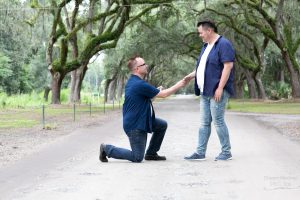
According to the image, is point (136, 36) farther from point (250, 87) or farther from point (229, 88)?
point (229, 88)

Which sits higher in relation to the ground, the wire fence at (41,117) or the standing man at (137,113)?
the standing man at (137,113)

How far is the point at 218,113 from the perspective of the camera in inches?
348

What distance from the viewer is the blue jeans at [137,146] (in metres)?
8.63

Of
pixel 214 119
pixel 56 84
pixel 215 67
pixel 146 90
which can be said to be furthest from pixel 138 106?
pixel 56 84

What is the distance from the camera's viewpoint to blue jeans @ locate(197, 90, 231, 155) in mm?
8852

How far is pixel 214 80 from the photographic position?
29.0ft

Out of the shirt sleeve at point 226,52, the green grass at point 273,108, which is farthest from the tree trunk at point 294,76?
the shirt sleeve at point 226,52

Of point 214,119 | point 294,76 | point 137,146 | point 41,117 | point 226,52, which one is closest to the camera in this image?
point 137,146

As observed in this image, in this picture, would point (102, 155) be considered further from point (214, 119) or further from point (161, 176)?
point (214, 119)

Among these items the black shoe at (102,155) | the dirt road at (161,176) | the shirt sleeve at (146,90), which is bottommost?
the dirt road at (161,176)

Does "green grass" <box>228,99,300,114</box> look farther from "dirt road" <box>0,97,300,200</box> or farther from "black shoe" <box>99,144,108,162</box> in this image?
"black shoe" <box>99,144,108,162</box>

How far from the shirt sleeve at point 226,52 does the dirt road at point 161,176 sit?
1545 millimetres

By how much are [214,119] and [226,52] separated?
1027 mm

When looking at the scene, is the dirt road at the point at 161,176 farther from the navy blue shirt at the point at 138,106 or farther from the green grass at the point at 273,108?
the green grass at the point at 273,108
